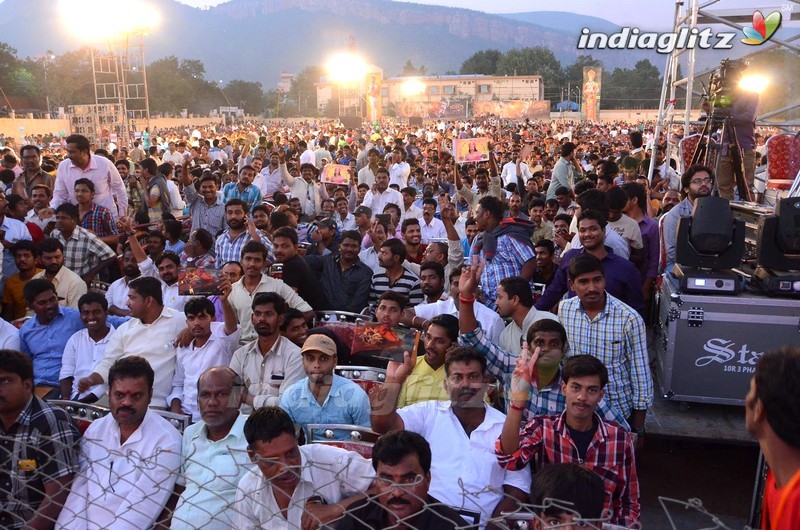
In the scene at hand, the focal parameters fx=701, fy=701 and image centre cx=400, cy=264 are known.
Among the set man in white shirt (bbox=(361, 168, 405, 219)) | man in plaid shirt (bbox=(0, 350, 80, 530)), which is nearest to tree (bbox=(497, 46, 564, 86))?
man in white shirt (bbox=(361, 168, 405, 219))

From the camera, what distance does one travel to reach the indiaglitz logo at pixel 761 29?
8.52m

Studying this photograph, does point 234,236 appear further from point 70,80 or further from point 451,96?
point 451,96

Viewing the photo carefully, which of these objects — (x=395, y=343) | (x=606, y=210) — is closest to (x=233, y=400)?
(x=395, y=343)

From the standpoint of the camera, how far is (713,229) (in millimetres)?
4391

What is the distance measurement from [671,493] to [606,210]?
7.34ft

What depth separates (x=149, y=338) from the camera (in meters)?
5.04

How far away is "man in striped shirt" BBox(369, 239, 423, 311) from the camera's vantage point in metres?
6.09

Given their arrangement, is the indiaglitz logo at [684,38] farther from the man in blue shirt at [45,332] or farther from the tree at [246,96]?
the tree at [246,96]

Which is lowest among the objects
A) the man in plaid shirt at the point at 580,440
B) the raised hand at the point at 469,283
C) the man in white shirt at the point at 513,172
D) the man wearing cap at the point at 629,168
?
the man in plaid shirt at the point at 580,440

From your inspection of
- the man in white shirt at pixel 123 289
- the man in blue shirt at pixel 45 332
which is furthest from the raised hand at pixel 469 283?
the man in white shirt at pixel 123 289

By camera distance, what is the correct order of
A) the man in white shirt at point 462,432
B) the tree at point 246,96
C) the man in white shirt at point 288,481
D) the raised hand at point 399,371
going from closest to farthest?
1. the man in white shirt at point 288,481
2. the man in white shirt at point 462,432
3. the raised hand at point 399,371
4. the tree at point 246,96

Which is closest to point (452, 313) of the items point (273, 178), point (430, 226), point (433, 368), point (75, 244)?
point (433, 368)

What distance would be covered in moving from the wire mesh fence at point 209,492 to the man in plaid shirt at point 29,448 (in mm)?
10

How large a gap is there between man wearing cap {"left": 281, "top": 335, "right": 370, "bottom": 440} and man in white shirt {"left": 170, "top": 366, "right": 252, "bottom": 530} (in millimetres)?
360
